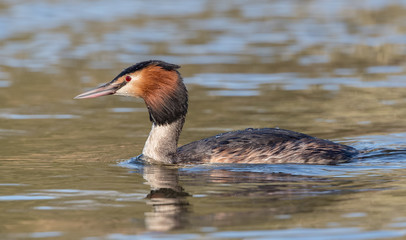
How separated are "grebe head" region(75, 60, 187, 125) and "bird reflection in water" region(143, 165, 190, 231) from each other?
30.1 inches

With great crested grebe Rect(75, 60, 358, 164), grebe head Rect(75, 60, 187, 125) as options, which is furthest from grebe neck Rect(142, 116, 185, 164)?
grebe head Rect(75, 60, 187, 125)

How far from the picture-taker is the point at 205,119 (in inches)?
555

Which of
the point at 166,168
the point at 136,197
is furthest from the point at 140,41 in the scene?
the point at 136,197

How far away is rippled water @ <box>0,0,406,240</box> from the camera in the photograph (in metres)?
7.93

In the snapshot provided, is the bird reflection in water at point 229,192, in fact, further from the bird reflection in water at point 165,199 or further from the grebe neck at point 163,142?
the grebe neck at point 163,142

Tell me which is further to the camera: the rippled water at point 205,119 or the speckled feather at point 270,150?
the speckled feather at point 270,150

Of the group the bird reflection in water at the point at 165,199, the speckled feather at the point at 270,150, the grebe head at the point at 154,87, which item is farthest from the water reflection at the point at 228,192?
the grebe head at the point at 154,87

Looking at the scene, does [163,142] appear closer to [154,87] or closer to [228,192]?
[154,87]

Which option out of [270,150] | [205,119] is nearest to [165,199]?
[270,150]

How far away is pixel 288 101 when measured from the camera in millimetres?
15281

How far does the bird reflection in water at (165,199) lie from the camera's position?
7797 millimetres

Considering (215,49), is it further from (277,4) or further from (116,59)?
(277,4)

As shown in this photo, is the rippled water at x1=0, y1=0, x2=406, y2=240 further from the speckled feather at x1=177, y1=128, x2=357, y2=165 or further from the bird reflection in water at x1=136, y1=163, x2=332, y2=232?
the speckled feather at x1=177, y1=128, x2=357, y2=165

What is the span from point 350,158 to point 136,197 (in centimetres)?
310
